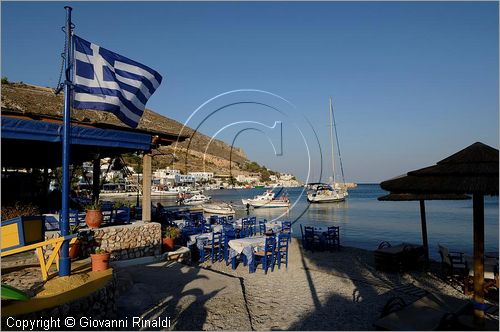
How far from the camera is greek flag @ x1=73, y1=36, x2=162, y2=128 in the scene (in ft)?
23.3

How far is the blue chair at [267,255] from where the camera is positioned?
37.8 ft

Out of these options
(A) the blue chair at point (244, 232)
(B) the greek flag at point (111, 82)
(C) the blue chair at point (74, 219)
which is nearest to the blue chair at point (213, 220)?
(A) the blue chair at point (244, 232)

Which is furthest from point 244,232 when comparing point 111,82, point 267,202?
point 267,202

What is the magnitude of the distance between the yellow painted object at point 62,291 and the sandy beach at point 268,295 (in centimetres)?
87

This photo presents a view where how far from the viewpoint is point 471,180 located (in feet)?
19.0

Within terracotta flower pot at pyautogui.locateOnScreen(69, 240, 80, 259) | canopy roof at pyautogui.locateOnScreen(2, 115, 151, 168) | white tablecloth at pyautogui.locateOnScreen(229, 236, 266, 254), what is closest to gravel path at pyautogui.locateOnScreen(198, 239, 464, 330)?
white tablecloth at pyautogui.locateOnScreen(229, 236, 266, 254)

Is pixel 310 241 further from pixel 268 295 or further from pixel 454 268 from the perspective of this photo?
pixel 268 295

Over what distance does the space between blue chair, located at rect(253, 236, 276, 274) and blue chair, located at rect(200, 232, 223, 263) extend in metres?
1.62

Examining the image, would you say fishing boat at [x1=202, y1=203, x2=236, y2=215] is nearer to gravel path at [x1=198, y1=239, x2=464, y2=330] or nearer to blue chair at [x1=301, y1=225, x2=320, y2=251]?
blue chair at [x1=301, y1=225, x2=320, y2=251]

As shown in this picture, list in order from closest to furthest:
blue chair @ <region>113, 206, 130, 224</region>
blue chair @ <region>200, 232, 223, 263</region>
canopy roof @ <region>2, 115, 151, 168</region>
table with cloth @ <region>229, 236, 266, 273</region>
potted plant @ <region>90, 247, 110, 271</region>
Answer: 1. potted plant @ <region>90, 247, 110, 271</region>
2. canopy roof @ <region>2, 115, 151, 168</region>
3. table with cloth @ <region>229, 236, 266, 273</region>
4. blue chair @ <region>113, 206, 130, 224</region>
5. blue chair @ <region>200, 232, 223, 263</region>

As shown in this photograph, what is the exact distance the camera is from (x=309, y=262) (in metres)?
13.4

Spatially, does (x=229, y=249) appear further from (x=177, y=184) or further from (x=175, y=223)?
(x=177, y=184)

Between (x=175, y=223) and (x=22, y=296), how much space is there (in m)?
11.7

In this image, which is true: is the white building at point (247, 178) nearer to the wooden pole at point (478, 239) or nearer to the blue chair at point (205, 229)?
the blue chair at point (205, 229)
